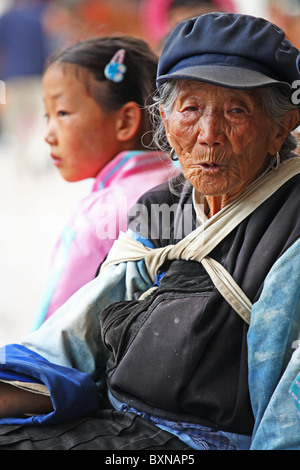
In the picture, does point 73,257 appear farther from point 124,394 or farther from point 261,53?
point 261,53

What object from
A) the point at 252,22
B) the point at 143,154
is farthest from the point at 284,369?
the point at 143,154

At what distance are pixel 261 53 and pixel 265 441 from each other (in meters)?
0.95

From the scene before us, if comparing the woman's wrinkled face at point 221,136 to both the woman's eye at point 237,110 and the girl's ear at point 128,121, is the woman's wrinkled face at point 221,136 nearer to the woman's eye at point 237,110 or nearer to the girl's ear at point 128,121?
the woman's eye at point 237,110

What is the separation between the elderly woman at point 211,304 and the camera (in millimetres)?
1630

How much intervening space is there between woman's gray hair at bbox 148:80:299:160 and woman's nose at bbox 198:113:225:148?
0.13 meters

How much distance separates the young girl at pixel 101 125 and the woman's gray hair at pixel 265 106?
0.48 metres

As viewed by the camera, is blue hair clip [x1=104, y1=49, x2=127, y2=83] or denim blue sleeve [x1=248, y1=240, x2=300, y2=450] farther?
blue hair clip [x1=104, y1=49, x2=127, y2=83]

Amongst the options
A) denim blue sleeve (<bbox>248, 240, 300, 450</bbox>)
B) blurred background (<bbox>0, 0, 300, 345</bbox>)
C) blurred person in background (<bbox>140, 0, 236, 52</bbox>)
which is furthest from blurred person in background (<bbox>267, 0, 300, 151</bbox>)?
denim blue sleeve (<bbox>248, 240, 300, 450</bbox>)

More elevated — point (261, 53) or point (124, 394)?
point (261, 53)

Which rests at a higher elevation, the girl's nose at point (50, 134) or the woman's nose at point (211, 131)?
the woman's nose at point (211, 131)

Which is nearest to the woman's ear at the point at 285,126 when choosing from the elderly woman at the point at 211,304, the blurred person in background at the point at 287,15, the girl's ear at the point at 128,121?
the elderly woman at the point at 211,304

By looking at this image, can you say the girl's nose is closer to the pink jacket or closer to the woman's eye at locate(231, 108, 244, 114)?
the pink jacket

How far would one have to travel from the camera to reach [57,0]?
7363mm

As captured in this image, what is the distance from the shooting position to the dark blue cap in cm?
172
